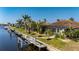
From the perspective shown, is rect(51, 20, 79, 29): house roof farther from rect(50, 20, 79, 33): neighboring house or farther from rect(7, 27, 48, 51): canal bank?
rect(7, 27, 48, 51): canal bank

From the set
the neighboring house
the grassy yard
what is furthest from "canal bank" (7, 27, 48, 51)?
the neighboring house

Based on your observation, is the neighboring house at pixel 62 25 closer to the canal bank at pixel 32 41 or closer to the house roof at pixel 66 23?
the house roof at pixel 66 23

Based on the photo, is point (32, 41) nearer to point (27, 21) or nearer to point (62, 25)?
point (27, 21)

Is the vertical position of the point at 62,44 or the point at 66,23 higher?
the point at 66,23

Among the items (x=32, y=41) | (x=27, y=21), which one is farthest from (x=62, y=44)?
(x=27, y=21)

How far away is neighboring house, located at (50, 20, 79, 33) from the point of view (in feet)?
10.5

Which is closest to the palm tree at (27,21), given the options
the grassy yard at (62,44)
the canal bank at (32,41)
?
the canal bank at (32,41)

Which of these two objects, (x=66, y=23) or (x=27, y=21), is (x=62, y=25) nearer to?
(x=66, y=23)

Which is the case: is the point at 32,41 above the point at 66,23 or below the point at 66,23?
below

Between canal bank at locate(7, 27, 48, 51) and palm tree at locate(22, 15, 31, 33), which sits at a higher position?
palm tree at locate(22, 15, 31, 33)

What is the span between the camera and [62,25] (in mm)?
3219

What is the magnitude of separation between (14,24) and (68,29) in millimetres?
698

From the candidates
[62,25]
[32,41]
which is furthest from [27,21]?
[62,25]

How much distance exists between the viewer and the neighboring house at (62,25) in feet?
10.5
